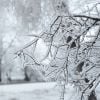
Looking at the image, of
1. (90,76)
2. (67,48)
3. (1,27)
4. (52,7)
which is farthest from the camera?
(1,27)

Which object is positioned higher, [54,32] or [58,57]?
[54,32]

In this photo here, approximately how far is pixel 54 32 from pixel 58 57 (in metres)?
0.48

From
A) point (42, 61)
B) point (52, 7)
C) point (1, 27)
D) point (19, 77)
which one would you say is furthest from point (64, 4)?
point (19, 77)

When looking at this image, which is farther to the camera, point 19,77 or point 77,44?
point 19,77

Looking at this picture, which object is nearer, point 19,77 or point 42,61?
point 42,61

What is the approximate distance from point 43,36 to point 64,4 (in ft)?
9.36

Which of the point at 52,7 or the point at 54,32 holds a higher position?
the point at 52,7

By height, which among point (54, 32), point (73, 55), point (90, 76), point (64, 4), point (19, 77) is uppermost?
point (64, 4)

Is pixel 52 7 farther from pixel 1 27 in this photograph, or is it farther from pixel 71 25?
pixel 1 27

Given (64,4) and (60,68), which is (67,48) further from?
(64,4)

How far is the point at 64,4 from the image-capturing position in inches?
305

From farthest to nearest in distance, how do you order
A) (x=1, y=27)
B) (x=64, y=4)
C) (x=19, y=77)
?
(x=19, y=77) → (x=1, y=27) → (x=64, y=4)

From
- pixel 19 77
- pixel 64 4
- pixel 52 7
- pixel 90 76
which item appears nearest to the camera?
pixel 90 76

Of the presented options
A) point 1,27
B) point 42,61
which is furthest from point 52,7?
point 1,27
